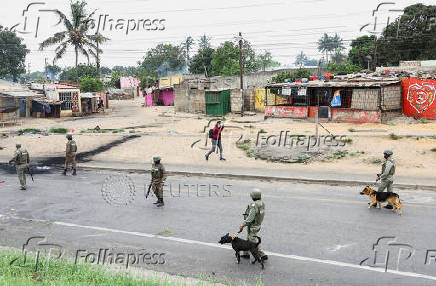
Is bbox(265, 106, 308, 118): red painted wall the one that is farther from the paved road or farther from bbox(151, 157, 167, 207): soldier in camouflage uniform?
bbox(151, 157, 167, 207): soldier in camouflage uniform

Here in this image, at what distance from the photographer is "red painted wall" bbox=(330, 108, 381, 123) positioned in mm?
24545

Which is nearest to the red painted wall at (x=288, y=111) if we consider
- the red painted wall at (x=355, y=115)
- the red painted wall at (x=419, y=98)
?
the red painted wall at (x=355, y=115)

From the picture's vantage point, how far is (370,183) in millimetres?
12875

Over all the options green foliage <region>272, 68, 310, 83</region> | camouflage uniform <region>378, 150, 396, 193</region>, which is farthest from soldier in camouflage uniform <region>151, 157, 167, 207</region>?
green foliage <region>272, 68, 310, 83</region>

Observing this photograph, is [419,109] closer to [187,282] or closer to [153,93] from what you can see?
[187,282]

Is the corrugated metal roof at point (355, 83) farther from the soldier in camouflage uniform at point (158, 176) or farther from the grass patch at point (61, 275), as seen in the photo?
the grass patch at point (61, 275)

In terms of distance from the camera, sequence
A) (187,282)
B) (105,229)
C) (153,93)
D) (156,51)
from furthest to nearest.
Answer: (156,51) < (153,93) < (105,229) < (187,282)

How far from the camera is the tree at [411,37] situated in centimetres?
4962

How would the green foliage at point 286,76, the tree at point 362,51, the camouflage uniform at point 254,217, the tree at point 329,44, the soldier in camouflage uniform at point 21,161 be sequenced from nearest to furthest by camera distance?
the camouflage uniform at point 254,217 < the soldier in camouflage uniform at point 21,161 < the green foliage at point 286,76 < the tree at point 362,51 < the tree at point 329,44

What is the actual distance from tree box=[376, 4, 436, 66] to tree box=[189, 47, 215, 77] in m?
28.7

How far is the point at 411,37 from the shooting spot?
1961 inches

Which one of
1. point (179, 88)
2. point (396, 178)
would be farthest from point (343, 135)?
point (179, 88)

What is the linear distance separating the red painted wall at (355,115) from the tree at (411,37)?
29.0 metres

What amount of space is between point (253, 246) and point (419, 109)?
21.2 m
